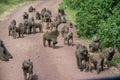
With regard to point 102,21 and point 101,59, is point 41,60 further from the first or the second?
point 102,21

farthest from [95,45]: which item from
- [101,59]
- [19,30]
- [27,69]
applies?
[19,30]

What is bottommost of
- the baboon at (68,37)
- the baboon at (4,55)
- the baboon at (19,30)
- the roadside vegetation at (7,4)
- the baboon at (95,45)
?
the baboon at (4,55)

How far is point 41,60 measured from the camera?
22.0 meters

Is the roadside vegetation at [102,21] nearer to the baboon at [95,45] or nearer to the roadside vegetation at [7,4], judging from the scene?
the baboon at [95,45]

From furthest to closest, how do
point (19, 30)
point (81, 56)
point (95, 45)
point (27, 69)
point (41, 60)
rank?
point (19, 30) < point (95, 45) < point (41, 60) < point (81, 56) < point (27, 69)

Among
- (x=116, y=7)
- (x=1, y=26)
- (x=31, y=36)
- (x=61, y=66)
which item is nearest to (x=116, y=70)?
(x=61, y=66)

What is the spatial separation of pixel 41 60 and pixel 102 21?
532 cm

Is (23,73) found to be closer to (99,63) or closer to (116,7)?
(99,63)

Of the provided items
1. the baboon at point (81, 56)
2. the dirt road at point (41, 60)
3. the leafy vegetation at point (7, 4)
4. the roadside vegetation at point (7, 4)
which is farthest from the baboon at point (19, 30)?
the leafy vegetation at point (7, 4)

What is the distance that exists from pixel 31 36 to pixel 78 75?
1018 centimetres

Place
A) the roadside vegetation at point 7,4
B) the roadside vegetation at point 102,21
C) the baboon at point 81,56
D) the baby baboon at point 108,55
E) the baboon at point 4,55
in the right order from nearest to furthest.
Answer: the baboon at point 81,56 → the baby baboon at point 108,55 → the baboon at point 4,55 → the roadside vegetation at point 102,21 → the roadside vegetation at point 7,4

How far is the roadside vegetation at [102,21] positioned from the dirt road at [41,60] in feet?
3.71

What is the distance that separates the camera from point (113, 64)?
2070cm

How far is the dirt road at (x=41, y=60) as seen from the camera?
63.5 ft
